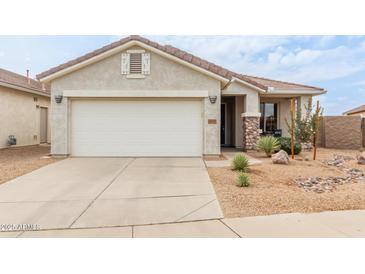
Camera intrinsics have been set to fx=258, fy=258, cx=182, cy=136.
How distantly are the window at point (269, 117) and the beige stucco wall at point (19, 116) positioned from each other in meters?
15.9

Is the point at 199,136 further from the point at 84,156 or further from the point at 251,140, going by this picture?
the point at 84,156

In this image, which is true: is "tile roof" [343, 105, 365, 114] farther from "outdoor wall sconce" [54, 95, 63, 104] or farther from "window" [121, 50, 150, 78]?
"outdoor wall sconce" [54, 95, 63, 104]

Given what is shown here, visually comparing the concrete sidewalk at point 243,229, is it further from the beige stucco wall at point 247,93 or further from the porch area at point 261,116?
the porch area at point 261,116

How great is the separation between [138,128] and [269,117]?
999 cm

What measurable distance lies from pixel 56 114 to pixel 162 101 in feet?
15.6

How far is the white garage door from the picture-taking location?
38.7 ft

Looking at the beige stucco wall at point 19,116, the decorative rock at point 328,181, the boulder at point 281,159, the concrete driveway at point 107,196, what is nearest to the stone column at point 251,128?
the boulder at point 281,159

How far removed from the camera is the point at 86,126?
11.8 metres

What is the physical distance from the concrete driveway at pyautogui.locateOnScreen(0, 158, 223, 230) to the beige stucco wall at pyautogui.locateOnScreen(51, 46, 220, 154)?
8.03 feet

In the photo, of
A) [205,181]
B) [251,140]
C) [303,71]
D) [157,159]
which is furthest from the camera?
[303,71]

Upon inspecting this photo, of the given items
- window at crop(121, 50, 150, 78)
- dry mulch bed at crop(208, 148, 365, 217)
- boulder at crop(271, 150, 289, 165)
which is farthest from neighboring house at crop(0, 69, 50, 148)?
boulder at crop(271, 150, 289, 165)

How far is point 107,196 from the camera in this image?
19.8 ft

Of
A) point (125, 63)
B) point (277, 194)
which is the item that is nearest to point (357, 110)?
point (125, 63)
